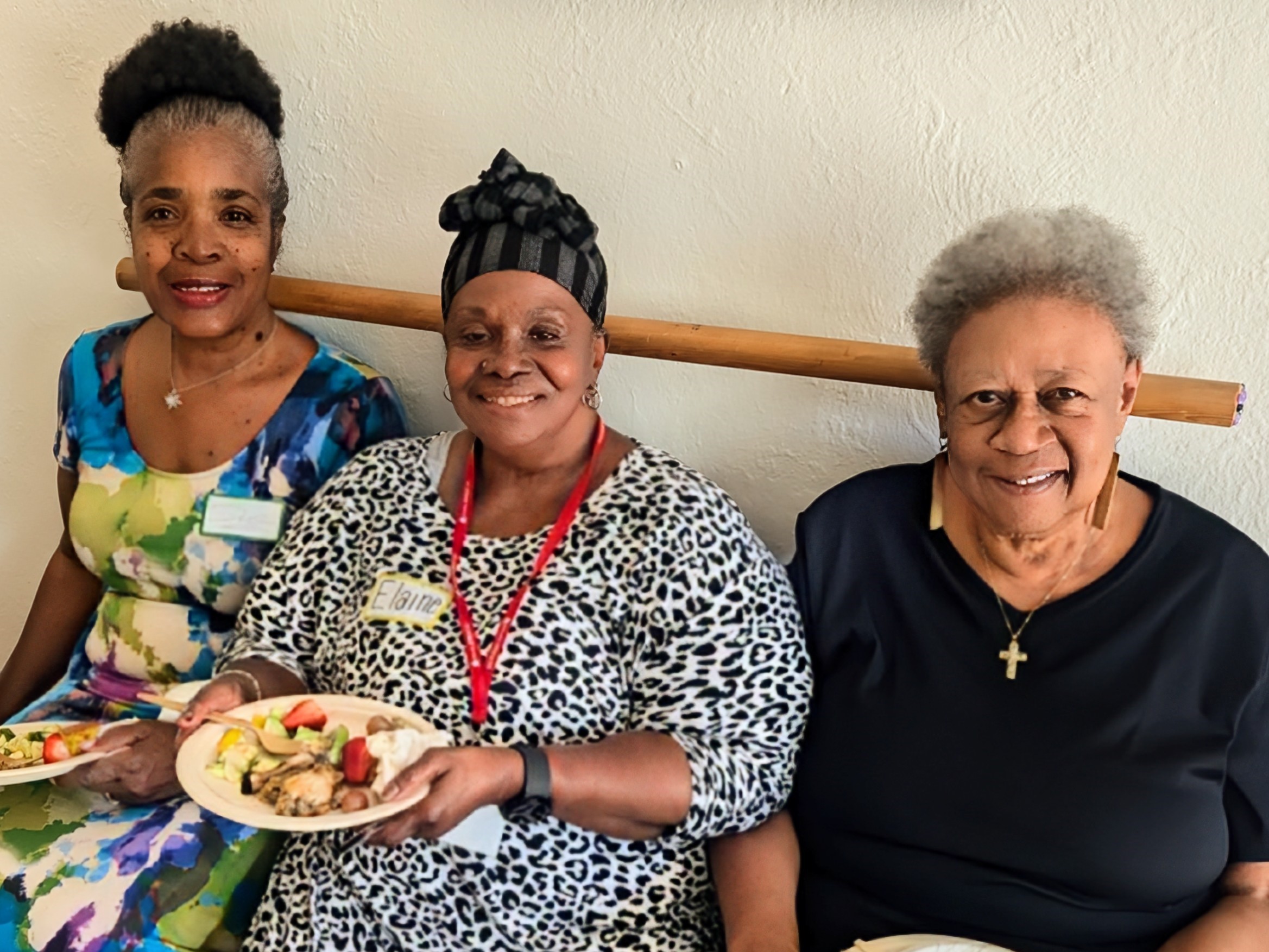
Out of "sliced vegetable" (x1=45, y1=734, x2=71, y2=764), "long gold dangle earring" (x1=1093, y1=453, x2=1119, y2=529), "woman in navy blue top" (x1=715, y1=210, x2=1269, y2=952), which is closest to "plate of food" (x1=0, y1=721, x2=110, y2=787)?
"sliced vegetable" (x1=45, y1=734, x2=71, y2=764)

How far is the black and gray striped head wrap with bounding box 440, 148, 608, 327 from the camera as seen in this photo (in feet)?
5.11

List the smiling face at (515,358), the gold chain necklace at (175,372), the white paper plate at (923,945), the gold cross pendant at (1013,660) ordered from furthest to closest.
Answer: the gold chain necklace at (175,372), the smiling face at (515,358), the gold cross pendant at (1013,660), the white paper plate at (923,945)

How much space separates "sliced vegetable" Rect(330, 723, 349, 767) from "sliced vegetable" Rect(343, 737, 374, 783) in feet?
0.07

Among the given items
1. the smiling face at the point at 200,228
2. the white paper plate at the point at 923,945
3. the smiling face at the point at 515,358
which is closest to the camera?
the white paper plate at the point at 923,945

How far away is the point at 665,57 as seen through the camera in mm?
1769

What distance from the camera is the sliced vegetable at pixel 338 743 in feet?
4.55

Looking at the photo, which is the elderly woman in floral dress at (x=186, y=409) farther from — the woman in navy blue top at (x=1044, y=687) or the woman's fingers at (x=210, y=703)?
the woman in navy blue top at (x=1044, y=687)

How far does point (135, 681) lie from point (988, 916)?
142 centimetres

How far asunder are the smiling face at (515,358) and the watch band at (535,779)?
1.43ft

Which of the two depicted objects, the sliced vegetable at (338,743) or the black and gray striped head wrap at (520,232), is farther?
the black and gray striped head wrap at (520,232)

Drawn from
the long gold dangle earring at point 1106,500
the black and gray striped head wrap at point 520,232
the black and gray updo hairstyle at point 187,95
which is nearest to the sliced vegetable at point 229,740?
the black and gray striped head wrap at point 520,232

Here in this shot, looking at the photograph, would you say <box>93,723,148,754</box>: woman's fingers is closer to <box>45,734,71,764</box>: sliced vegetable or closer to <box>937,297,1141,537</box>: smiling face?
<box>45,734,71,764</box>: sliced vegetable

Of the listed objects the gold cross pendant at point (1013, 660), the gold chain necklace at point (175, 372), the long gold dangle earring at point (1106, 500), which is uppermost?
the long gold dangle earring at point (1106, 500)

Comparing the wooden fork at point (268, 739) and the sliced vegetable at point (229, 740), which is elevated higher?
the wooden fork at point (268, 739)
